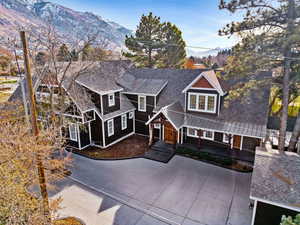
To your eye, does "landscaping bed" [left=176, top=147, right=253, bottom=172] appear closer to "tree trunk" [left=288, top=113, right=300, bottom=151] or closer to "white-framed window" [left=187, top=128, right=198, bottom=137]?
"white-framed window" [left=187, top=128, right=198, bottom=137]

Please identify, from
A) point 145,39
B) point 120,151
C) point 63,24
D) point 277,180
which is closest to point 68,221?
point 120,151

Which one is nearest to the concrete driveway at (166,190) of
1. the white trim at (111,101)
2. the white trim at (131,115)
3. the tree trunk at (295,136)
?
the tree trunk at (295,136)

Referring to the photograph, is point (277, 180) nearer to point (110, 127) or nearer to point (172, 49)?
point (110, 127)

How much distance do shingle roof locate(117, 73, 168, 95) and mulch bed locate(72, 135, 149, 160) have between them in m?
5.17

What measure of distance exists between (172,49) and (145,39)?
16.7 ft

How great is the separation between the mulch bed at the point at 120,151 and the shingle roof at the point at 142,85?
5167 mm

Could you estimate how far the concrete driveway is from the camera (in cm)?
984

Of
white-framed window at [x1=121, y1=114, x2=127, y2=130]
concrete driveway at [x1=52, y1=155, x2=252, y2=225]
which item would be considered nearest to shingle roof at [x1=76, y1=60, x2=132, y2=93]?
white-framed window at [x1=121, y1=114, x2=127, y2=130]

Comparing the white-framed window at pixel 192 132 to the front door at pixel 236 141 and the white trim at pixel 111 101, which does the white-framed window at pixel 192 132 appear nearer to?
the front door at pixel 236 141

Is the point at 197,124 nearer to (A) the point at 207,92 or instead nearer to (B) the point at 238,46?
(A) the point at 207,92

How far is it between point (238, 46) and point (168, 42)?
66.3 feet

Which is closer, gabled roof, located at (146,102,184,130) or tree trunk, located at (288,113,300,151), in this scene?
tree trunk, located at (288,113,300,151)

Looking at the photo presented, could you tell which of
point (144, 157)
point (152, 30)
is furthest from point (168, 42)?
point (144, 157)

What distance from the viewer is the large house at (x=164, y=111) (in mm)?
15469
